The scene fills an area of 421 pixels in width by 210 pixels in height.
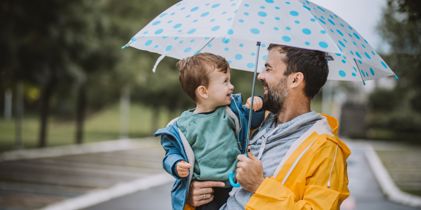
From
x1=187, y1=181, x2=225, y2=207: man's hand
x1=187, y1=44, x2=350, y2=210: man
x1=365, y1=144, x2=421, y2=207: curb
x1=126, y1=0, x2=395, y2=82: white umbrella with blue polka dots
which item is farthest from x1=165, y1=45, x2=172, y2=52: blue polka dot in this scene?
x1=365, y1=144, x2=421, y2=207: curb

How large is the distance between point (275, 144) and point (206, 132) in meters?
0.39

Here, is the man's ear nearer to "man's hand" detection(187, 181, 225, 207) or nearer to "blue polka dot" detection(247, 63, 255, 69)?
"man's hand" detection(187, 181, 225, 207)

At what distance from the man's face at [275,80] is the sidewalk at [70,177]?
6950mm

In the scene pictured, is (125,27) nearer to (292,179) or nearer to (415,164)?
(415,164)

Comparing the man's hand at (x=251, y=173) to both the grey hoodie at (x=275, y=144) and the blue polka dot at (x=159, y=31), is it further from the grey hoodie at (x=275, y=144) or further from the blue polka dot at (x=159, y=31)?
the blue polka dot at (x=159, y=31)

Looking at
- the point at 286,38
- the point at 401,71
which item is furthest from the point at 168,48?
the point at 401,71

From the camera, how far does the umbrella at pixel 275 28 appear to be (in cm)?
240

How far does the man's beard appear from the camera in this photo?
271 cm

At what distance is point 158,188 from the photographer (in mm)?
11844

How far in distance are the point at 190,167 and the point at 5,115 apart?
168 ft

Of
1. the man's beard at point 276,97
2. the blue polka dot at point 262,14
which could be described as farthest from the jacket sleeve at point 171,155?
the blue polka dot at point 262,14

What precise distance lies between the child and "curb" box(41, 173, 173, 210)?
21.5ft

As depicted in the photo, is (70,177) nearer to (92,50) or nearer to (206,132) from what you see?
(92,50)

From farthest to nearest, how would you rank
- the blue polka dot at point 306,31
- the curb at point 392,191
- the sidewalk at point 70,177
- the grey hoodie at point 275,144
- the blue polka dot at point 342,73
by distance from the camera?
the curb at point 392,191, the sidewalk at point 70,177, the blue polka dot at point 342,73, the grey hoodie at point 275,144, the blue polka dot at point 306,31
